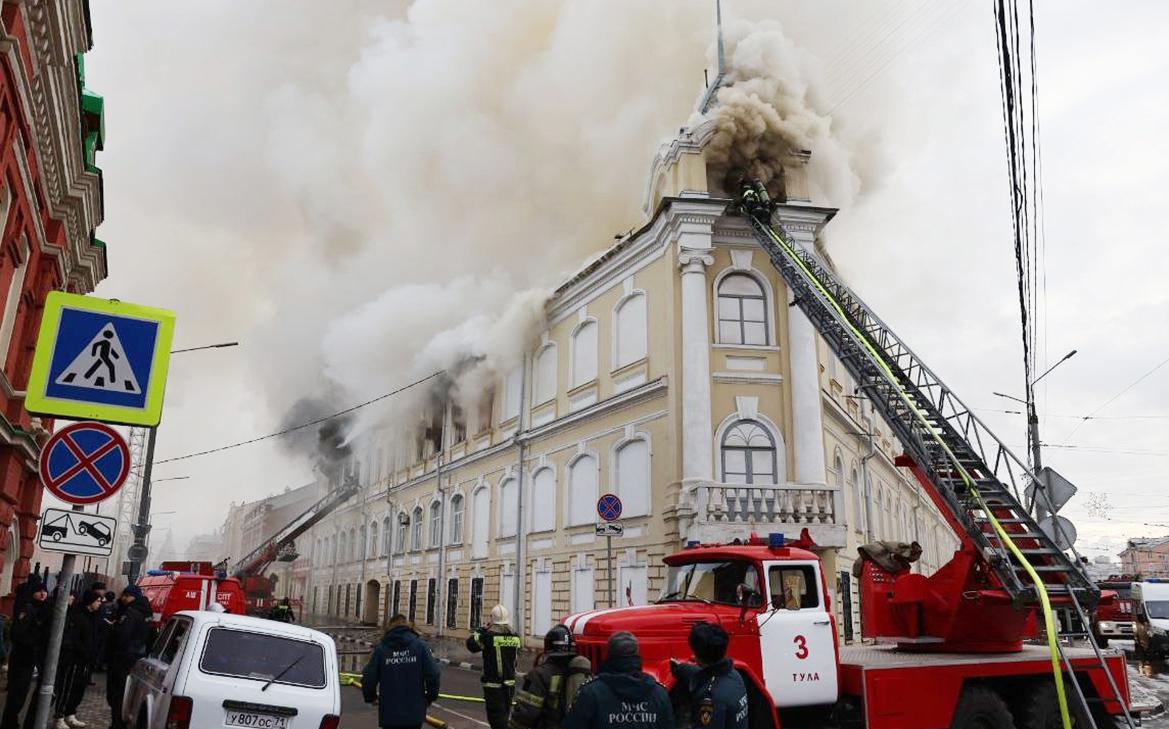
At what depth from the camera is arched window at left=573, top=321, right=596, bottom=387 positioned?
909 inches

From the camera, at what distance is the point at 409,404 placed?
3070 cm

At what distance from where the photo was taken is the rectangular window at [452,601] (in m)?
28.4

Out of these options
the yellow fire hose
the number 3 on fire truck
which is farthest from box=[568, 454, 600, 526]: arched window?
the number 3 on fire truck

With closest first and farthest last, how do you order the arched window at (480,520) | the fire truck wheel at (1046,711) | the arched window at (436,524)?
the fire truck wheel at (1046,711) < the arched window at (480,520) < the arched window at (436,524)

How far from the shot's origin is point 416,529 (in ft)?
111

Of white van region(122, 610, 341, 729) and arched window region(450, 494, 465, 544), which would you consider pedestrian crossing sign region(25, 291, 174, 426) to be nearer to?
white van region(122, 610, 341, 729)

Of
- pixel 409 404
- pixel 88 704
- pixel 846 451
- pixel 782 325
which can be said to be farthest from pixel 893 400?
pixel 409 404

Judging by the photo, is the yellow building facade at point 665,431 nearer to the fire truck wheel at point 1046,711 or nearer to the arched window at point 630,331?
the arched window at point 630,331

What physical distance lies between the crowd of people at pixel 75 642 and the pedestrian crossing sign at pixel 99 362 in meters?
5.07

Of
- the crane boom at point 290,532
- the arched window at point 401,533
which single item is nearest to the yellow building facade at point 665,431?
the arched window at point 401,533

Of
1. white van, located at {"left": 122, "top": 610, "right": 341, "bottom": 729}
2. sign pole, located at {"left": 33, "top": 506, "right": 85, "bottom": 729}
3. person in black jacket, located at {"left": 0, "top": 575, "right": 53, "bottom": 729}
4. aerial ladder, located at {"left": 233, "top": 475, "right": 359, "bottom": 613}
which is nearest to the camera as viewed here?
sign pole, located at {"left": 33, "top": 506, "right": 85, "bottom": 729}

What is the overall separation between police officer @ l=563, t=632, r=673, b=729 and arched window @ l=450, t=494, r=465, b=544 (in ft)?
84.2

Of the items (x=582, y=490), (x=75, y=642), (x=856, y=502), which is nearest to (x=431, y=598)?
(x=582, y=490)

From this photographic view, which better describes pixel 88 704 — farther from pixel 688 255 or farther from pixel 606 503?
pixel 688 255
